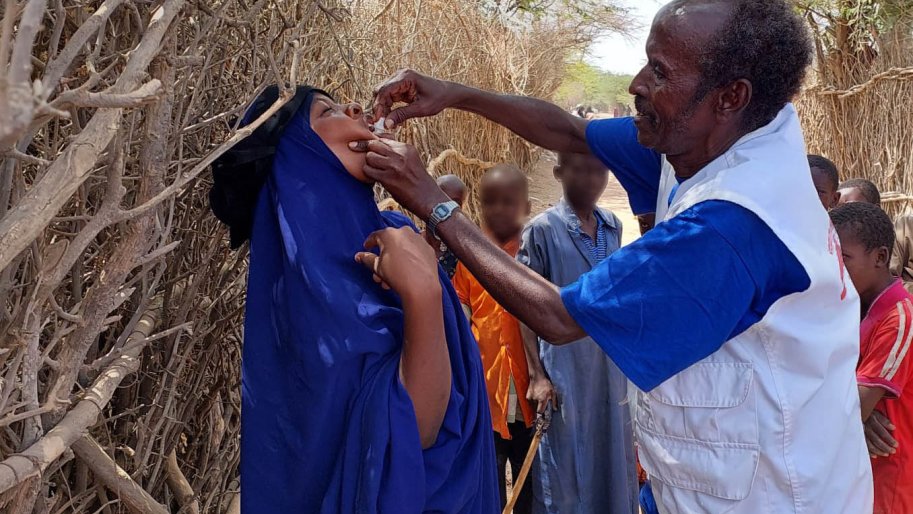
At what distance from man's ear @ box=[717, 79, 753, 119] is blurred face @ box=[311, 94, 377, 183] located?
0.84m

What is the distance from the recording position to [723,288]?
62.9 inches

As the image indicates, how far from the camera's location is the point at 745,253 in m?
1.61

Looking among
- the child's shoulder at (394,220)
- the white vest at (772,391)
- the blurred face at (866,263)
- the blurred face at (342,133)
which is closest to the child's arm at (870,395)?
the blurred face at (866,263)

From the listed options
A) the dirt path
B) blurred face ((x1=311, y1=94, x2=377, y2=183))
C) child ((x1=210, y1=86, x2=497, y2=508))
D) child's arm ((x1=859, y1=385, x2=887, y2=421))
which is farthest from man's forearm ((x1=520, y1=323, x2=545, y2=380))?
the dirt path

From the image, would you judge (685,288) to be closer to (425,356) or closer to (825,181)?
(425,356)

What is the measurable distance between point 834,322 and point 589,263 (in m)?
1.94

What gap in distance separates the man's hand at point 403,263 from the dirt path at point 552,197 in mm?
10875

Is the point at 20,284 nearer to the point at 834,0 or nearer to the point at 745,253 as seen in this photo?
the point at 745,253

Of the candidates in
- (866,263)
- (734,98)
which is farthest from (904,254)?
(734,98)

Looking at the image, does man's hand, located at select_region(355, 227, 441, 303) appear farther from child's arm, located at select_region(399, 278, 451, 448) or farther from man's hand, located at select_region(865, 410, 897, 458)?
man's hand, located at select_region(865, 410, 897, 458)

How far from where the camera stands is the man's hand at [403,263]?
5.49 ft

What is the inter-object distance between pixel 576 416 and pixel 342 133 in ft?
7.15

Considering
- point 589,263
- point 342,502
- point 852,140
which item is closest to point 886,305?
point 589,263

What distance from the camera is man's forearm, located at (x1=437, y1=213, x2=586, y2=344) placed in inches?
68.6
